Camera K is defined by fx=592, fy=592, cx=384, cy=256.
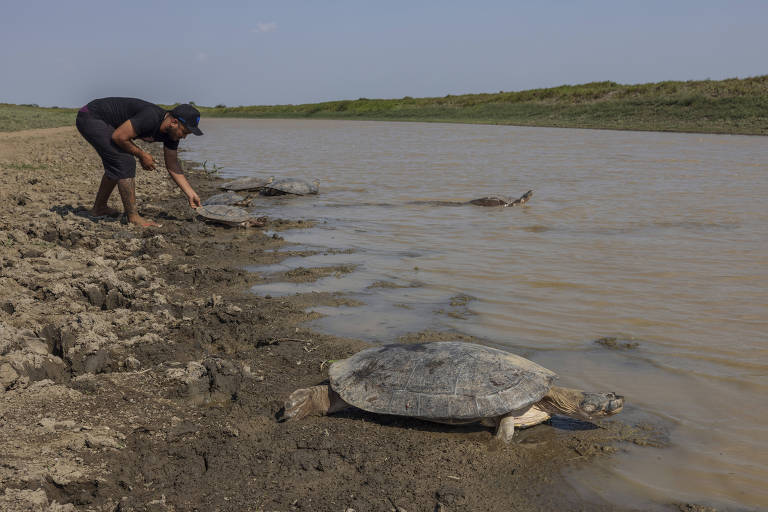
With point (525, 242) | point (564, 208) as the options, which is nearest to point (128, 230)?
point (525, 242)

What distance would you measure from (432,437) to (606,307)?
2664mm

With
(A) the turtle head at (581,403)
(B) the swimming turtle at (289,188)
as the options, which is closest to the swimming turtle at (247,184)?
(B) the swimming turtle at (289,188)

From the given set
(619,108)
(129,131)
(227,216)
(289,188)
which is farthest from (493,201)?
(619,108)

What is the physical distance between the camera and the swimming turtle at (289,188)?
12.3 metres

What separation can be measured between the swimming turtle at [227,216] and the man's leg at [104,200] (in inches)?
47.1

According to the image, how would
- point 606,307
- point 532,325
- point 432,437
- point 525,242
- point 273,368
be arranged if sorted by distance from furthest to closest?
point 525,242 < point 606,307 < point 532,325 < point 273,368 < point 432,437

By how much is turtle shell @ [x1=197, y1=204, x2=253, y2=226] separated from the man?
28.2 inches

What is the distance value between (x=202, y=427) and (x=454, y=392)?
143 centimetres

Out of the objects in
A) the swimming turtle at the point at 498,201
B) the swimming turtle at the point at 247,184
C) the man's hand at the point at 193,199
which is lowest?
the swimming turtle at the point at 498,201

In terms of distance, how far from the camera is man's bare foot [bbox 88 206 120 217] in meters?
8.48

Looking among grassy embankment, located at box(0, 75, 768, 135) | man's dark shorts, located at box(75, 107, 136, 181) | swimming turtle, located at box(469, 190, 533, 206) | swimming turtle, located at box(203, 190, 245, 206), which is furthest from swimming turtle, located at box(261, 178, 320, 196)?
grassy embankment, located at box(0, 75, 768, 135)

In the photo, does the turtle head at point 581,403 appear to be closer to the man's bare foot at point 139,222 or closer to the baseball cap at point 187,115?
the baseball cap at point 187,115

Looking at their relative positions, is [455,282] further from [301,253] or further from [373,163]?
[373,163]

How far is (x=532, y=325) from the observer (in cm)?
495
